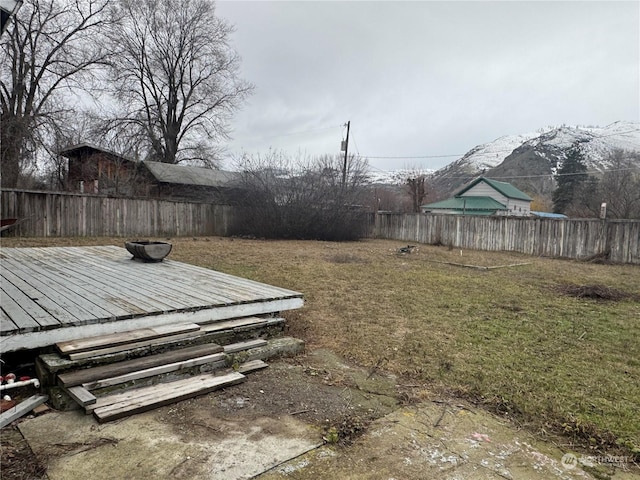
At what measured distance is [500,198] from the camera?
2528 centimetres

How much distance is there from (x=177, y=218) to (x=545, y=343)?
524 inches

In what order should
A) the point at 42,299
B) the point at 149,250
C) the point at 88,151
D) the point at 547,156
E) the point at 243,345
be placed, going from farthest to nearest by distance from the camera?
1. the point at 547,156
2. the point at 88,151
3. the point at 149,250
4. the point at 42,299
5. the point at 243,345

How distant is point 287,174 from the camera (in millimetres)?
15484

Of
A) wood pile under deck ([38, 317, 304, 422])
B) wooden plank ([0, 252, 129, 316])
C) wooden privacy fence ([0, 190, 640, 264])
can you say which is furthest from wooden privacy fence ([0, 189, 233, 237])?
wood pile under deck ([38, 317, 304, 422])

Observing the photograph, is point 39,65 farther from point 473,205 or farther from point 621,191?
point 621,191

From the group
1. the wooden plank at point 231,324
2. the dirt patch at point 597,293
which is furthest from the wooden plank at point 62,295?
the dirt patch at point 597,293

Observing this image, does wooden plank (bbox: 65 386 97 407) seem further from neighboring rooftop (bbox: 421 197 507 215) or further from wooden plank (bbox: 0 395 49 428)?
neighboring rooftop (bbox: 421 197 507 215)

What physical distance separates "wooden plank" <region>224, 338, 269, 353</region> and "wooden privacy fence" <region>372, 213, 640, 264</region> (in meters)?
11.7

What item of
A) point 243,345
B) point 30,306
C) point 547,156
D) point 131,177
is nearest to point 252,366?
point 243,345

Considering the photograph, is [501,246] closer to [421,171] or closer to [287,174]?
[287,174]

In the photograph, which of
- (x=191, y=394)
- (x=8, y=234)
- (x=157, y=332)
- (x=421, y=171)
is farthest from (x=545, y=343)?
(x=421, y=171)

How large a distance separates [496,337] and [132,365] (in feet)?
10.4

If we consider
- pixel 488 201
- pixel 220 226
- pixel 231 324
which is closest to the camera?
pixel 231 324

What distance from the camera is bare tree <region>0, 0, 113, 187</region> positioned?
13.5 meters
